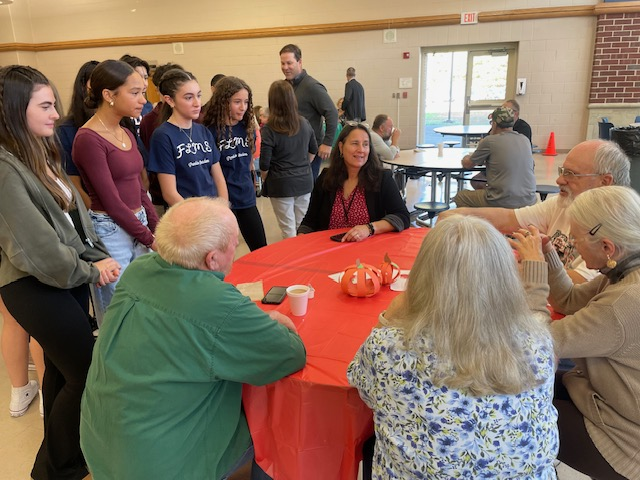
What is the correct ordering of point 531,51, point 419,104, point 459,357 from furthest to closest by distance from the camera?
point 419,104 → point 531,51 → point 459,357

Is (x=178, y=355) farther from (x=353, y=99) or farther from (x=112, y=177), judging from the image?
(x=353, y=99)

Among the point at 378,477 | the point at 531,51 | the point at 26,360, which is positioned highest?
the point at 531,51

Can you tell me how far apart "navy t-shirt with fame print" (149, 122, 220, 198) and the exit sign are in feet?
21.9

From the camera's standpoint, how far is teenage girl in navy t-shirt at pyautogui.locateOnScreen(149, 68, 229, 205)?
2.64m

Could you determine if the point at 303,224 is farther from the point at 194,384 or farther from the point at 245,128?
the point at 194,384

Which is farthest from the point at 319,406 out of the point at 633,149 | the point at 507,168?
the point at 633,149

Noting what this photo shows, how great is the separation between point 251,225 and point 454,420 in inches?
97.2

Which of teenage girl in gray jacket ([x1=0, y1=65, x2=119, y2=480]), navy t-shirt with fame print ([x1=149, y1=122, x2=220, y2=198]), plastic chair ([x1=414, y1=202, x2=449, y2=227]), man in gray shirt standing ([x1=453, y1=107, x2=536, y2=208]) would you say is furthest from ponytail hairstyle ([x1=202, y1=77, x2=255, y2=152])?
plastic chair ([x1=414, y1=202, x2=449, y2=227])

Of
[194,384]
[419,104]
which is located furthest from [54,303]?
[419,104]

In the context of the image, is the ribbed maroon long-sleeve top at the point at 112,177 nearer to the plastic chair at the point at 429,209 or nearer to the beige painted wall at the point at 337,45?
the plastic chair at the point at 429,209

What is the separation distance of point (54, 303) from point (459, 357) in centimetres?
144

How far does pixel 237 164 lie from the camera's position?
126 inches

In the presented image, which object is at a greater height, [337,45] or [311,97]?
[337,45]

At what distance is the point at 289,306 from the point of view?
1.67 metres
